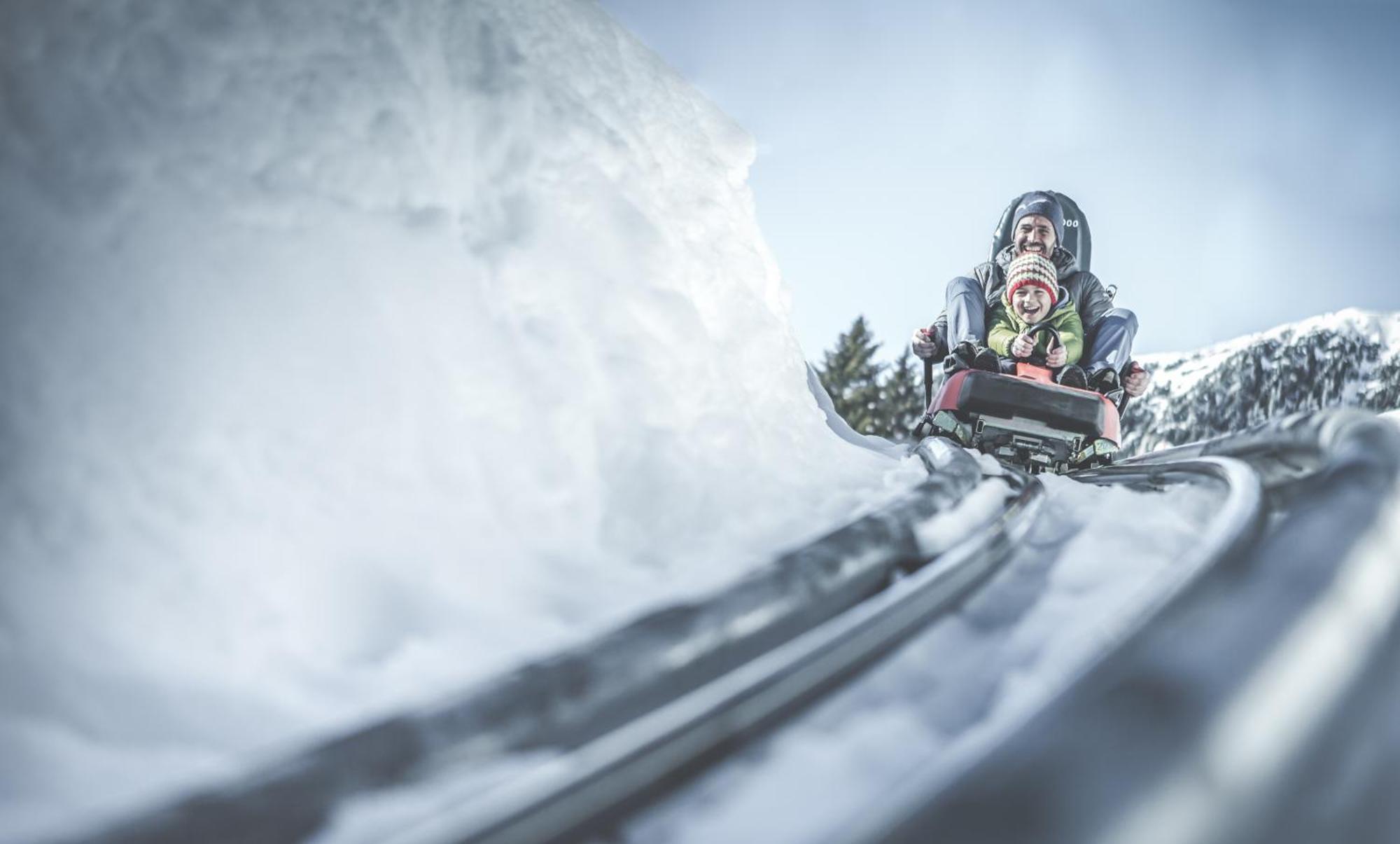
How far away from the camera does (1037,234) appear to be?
402 cm

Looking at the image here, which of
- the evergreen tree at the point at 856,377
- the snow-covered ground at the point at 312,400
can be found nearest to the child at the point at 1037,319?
the snow-covered ground at the point at 312,400

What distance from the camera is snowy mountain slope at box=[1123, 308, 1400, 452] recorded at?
2404 inches

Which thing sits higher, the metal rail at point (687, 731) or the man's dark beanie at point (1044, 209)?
the man's dark beanie at point (1044, 209)

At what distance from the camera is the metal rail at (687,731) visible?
21.9 inches

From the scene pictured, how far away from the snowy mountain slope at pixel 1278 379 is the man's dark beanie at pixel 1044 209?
64.0m

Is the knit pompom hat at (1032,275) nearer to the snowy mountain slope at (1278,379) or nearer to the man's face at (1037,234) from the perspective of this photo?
the man's face at (1037,234)

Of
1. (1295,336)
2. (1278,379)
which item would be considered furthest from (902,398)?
(1295,336)

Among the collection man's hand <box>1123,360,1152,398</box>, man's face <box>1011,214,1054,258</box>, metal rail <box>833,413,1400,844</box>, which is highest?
man's face <box>1011,214,1054,258</box>

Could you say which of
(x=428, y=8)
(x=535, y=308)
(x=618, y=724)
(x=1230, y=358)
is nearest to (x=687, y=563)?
(x=618, y=724)

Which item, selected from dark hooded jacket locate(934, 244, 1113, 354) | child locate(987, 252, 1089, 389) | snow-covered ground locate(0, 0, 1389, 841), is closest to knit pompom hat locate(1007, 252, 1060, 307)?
child locate(987, 252, 1089, 389)

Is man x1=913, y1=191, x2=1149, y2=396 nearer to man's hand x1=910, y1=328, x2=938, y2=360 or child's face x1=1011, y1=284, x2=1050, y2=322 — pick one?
man's hand x1=910, y1=328, x2=938, y2=360

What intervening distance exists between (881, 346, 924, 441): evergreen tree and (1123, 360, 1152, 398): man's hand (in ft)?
45.1

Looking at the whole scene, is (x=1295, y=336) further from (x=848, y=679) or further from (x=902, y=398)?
(x=848, y=679)

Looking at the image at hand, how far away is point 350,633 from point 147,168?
63 centimetres
